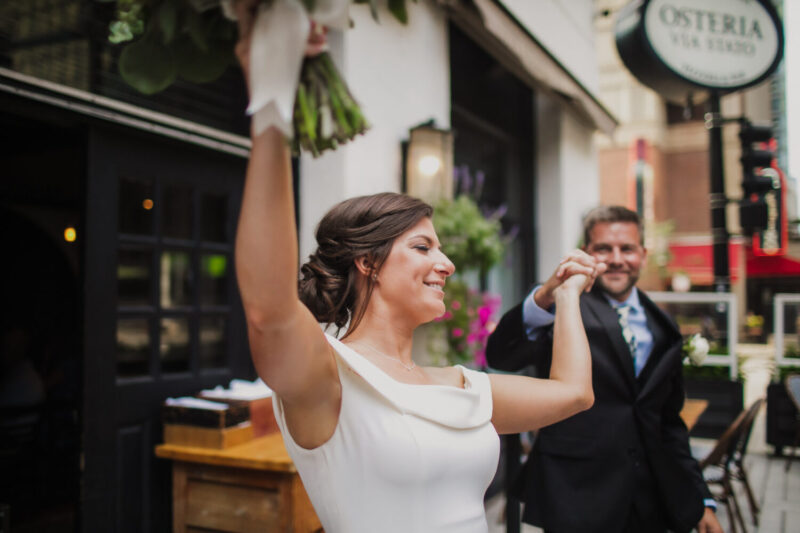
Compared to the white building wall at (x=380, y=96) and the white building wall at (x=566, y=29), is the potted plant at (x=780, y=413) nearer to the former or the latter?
the white building wall at (x=566, y=29)

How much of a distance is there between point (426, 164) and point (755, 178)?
3064mm

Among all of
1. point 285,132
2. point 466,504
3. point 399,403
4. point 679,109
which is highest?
point 679,109

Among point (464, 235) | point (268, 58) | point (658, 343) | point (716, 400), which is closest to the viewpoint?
point (268, 58)

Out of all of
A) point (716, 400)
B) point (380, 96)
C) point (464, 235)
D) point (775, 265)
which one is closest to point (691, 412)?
point (716, 400)

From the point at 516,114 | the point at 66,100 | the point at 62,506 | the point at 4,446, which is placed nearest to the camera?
the point at 66,100

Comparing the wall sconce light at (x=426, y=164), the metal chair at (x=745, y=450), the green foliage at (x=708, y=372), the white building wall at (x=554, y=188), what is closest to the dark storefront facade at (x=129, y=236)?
the wall sconce light at (x=426, y=164)

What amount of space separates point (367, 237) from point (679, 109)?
26.9 m

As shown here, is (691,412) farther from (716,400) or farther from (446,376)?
(446,376)

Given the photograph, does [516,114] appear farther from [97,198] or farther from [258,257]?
[258,257]

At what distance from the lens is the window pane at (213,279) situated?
145 inches

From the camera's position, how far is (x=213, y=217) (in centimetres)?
377

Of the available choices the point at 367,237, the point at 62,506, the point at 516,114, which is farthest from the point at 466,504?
the point at 516,114

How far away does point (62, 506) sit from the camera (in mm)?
4969

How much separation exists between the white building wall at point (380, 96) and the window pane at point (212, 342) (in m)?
0.68
